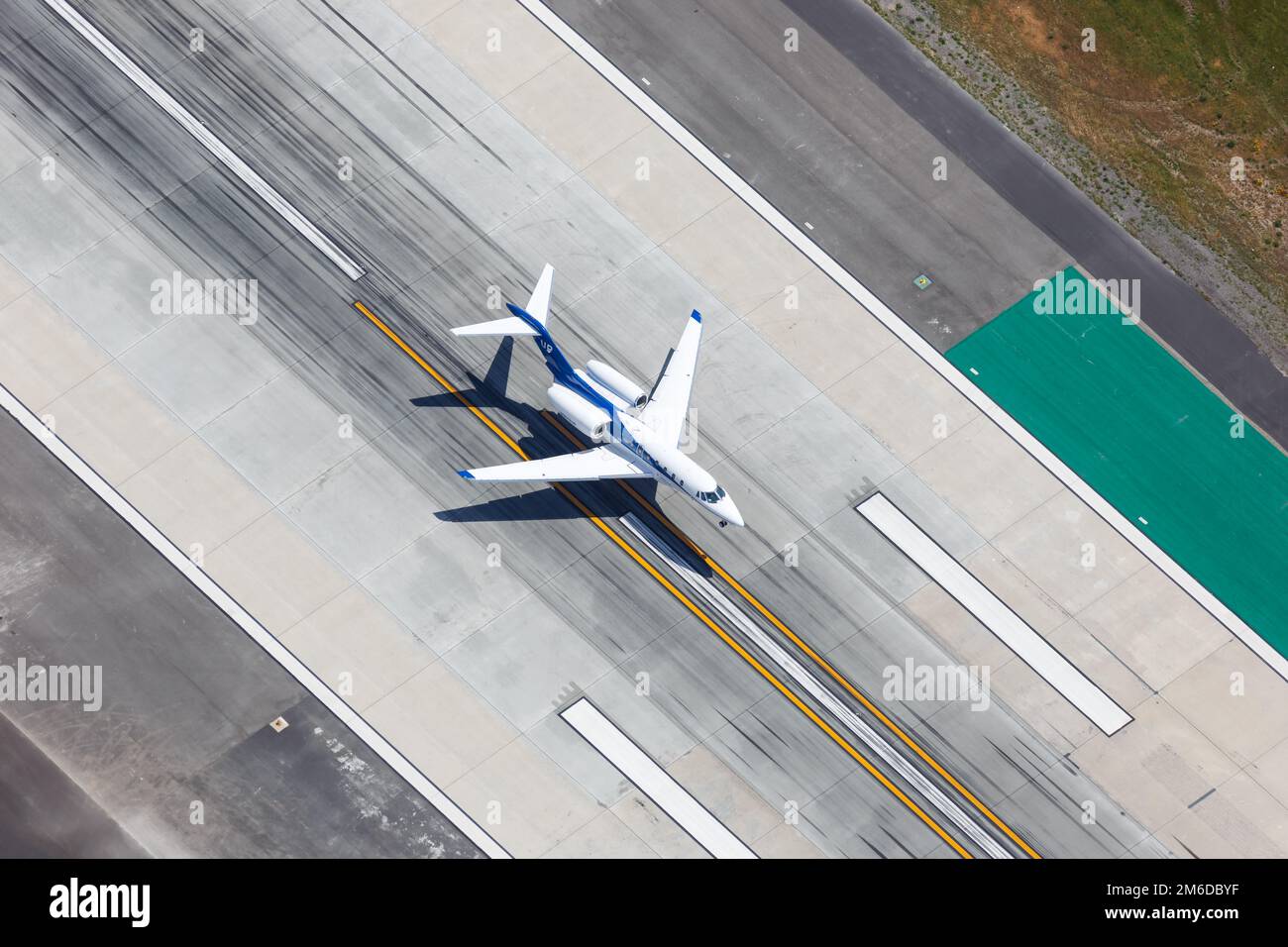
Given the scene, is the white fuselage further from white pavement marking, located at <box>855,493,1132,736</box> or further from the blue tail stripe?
white pavement marking, located at <box>855,493,1132,736</box>

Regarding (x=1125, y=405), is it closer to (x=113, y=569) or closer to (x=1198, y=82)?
(x=1198, y=82)

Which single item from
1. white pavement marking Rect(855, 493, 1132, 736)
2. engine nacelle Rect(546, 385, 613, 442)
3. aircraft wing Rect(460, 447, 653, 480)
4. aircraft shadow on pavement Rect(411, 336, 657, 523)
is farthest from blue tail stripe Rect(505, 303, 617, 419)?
white pavement marking Rect(855, 493, 1132, 736)

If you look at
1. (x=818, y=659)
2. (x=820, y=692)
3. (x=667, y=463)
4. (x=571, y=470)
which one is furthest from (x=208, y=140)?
(x=820, y=692)

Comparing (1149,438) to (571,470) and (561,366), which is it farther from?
(561,366)

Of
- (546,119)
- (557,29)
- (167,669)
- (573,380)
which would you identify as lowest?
(167,669)

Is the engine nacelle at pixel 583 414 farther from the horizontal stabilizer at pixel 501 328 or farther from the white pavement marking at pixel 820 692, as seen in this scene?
the white pavement marking at pixel 820 692
